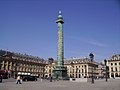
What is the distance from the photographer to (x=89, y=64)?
142 metres

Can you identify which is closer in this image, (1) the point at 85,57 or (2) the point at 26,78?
(2) the point at 26,78

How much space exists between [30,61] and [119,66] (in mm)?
56486

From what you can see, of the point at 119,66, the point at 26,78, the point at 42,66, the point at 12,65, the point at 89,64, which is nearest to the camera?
the point at 26,78

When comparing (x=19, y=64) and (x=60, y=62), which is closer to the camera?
(x=60, y=62)

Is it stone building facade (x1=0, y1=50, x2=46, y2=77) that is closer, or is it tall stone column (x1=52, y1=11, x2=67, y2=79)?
tall stone column (x1=52, y1=11, x2=67, y2=79)

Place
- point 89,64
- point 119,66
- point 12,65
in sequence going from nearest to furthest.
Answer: point 12,65, point 119,66, point 89,64

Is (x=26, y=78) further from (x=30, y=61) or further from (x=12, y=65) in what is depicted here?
(x=30, y=61)

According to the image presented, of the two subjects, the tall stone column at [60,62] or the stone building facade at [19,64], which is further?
the stone building facade at [19,64]

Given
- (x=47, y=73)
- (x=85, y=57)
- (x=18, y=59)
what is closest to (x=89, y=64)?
(x=85, y=57)

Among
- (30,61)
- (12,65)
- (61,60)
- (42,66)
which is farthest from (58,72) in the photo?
(42,66)

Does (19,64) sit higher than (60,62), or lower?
higher

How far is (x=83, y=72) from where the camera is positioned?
13838cm

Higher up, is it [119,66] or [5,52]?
[5,52]

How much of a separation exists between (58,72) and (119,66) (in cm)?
7644
